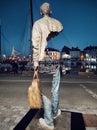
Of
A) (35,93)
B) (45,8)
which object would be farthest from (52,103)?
(45,8)

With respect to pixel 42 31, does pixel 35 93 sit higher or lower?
lower

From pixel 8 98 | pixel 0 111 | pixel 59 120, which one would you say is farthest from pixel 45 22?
pixel 8 98

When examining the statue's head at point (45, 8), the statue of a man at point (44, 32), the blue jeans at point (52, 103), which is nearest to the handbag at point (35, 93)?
the statue of a man at point (44, 32)

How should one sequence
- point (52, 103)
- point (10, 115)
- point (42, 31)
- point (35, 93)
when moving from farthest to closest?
1. point (10, 115)
2. point (35, 93)
3. point (42, 31)
4. point (52, 103)

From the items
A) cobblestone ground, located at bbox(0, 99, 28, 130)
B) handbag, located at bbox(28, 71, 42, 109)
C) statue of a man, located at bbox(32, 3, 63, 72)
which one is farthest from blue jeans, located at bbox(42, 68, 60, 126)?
cobblestone ground, located at bbox(0, 99, 28, 130)

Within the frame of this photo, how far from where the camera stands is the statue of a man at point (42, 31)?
577 cm

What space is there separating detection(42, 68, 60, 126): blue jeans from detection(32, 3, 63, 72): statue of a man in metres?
0.73

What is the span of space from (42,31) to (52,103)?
1.81 meters

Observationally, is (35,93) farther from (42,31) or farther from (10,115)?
(42,31)

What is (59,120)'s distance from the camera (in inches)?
222

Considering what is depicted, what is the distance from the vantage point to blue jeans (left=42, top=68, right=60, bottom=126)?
518cm

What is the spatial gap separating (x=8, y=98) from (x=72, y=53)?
13103 centimetres

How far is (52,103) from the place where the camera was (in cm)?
542

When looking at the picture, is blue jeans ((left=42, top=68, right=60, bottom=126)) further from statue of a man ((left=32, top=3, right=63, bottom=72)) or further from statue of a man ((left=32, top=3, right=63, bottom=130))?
statue of a man ((left=32, top=3, right=63, bottom=72))
